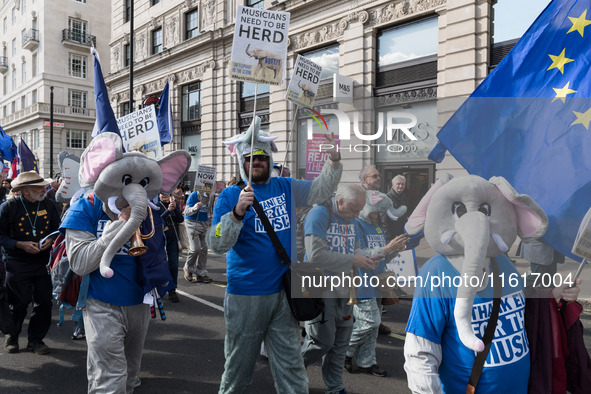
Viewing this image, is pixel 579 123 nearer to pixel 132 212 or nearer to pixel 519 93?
pixel 519 93

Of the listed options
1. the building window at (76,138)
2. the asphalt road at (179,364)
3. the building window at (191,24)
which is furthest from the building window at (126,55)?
the asphalt road at (179,364)

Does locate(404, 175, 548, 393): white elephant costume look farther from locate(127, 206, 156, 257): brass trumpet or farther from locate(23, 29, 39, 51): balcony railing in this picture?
locate(23, 29, 39, 51): balcony railing

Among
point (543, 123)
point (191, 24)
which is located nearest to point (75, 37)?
point (191, 24)

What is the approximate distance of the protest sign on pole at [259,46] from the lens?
10.9ft

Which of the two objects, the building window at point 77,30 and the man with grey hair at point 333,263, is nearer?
the man with grey hair at point 333,263

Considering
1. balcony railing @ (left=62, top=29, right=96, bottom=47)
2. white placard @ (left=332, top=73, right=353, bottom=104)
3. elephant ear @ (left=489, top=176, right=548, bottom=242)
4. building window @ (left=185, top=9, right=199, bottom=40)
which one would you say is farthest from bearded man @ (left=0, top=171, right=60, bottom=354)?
balcony railing @ (left=62, top=29, right=96, bottom=47)

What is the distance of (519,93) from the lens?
239 cm

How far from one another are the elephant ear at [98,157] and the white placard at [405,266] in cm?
230

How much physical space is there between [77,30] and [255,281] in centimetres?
4828

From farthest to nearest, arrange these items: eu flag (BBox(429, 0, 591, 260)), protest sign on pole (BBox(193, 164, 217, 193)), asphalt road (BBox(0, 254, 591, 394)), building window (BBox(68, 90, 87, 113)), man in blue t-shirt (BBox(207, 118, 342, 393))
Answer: building window (BBox(68, 90, 87, 113)), protest sign on pole (BBox(193, 164, 217, 193)), asphalt road (BBox(0, 254, 591, 394)), man in blue t-shirt (BBox(207, 118, 342, 393)), eu flag (BBox(429, 0, 591, 260))

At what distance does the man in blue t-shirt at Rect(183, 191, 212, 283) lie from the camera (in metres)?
8.43

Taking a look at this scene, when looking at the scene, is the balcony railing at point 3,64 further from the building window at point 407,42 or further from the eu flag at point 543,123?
the eu flag at point 543,123

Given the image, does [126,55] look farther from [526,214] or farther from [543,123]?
[526,214]

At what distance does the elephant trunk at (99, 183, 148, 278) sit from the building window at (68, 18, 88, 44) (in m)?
47.0
